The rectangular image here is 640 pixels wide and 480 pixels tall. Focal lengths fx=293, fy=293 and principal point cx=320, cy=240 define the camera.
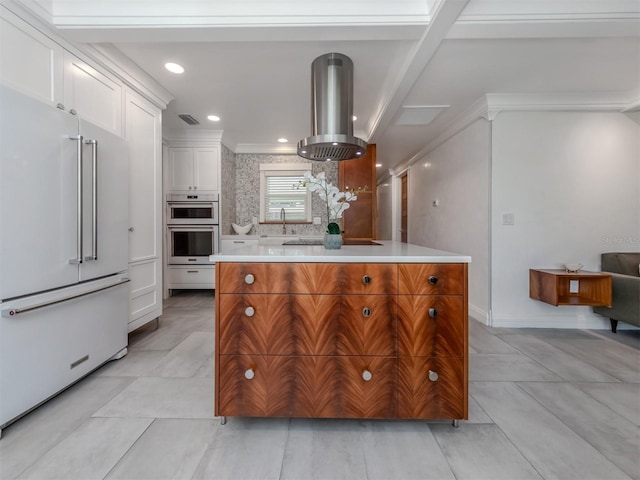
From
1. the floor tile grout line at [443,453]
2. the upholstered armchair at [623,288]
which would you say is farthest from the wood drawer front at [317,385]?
the upholstered armchair at [623,288]

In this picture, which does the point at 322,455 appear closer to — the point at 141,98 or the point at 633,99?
the point at 141,98

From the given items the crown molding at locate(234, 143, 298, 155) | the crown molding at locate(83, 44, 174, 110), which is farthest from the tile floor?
the crown molding at locate(234, 143, 298, 155)

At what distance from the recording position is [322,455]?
138 centimetres

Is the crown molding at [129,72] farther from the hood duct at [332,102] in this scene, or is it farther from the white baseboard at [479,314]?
the white baseboard at [479,314]

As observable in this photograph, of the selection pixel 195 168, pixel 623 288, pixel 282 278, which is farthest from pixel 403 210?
pixel 282 278

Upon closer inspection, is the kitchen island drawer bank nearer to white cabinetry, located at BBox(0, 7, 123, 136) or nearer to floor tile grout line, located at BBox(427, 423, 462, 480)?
floor tile grout line, located at BBox(427, 423, 462, 480)

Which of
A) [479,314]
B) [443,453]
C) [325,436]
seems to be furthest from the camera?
[479,314]

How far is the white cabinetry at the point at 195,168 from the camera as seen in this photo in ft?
14.5

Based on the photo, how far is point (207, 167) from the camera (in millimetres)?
4422

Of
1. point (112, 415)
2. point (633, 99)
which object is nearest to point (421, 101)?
point (633, 99)

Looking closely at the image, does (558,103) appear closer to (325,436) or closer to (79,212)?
(325,436)

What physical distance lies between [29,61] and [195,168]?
2.68 meters

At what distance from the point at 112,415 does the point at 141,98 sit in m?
2.64

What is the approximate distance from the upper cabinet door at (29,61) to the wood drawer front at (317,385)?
1958 millimetres
